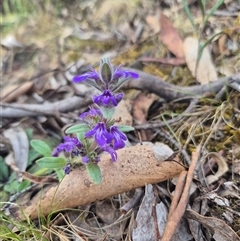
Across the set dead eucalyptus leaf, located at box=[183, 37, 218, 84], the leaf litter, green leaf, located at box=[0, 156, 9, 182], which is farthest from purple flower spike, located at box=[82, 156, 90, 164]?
dead eucalyptus leaf, located at box=[183, 37, 218, 84]

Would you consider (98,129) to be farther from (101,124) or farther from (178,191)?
(178,191)

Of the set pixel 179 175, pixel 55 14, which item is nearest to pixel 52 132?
pixel 179 175

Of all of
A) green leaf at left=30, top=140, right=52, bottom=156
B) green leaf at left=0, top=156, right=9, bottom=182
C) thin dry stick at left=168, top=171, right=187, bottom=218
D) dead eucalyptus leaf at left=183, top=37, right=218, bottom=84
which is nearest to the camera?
thin dry stick at left=168, top=171, right=187, bottom=218

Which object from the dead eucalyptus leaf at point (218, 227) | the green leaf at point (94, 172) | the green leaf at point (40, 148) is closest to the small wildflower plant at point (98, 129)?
the green leaf at point (94, 172)

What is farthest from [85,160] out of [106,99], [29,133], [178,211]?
[29,133]

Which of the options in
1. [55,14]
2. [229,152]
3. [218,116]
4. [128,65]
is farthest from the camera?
[55,14]

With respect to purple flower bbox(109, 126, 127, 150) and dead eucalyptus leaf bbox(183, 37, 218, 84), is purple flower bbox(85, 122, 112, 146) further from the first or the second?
dead eucalyptus leaf bbox(183, 37, 218, 84)

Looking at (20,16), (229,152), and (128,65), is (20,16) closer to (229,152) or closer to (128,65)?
(128,65)
